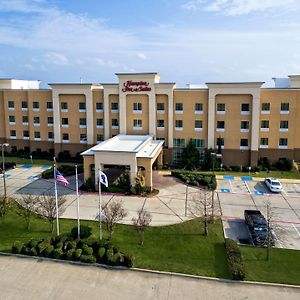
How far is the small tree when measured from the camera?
5166cm

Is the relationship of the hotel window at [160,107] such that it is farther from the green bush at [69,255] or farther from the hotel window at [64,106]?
the green bush at [69,255]

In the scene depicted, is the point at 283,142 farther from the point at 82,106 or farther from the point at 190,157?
the point at 82,106

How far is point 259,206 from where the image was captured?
36500 mm

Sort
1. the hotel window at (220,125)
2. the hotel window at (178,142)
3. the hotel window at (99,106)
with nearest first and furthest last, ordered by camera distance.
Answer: the hotel window at (220,125) → the hotel window at (178,142) → the hotel window at (99,106)

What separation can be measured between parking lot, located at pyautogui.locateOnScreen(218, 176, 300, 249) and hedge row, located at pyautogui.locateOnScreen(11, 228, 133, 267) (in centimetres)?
991

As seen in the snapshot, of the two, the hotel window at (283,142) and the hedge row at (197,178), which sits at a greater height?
the hotel window at (283,142)

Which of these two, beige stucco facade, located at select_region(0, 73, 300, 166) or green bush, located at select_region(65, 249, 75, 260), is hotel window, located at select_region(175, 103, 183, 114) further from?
green bush, located at select_region(65, 249, 75, 260)

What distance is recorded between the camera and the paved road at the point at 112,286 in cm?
2045

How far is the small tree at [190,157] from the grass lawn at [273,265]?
25897mm

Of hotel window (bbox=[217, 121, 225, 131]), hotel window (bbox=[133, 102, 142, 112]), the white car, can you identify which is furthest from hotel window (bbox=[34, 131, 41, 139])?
the white car

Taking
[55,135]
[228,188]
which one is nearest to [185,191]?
[228,188]

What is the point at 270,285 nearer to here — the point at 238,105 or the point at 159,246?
the point at 159,246

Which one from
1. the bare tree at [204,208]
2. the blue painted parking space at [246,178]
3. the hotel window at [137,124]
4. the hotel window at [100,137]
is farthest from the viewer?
the hotel window at [100,137]

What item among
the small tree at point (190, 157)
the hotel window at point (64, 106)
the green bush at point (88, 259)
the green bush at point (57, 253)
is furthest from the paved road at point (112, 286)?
the hotel window at point (64, 106)
